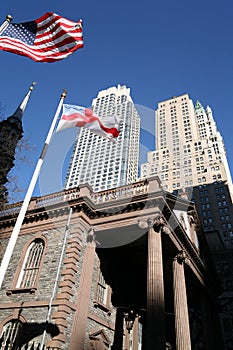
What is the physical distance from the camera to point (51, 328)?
504 inches

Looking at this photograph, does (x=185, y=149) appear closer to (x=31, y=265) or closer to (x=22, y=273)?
(x=31, y=265)

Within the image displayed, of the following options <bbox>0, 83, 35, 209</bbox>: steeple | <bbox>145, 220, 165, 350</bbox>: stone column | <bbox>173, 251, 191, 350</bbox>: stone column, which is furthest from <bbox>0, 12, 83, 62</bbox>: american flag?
<bbox>173, 251, 191, 350</bbox>: stone column

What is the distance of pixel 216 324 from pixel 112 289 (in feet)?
44.0

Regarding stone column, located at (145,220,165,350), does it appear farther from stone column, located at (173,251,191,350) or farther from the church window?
the church window

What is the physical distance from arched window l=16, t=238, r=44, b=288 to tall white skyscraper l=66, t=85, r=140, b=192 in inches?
3041

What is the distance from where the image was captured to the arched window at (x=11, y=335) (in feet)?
44.4

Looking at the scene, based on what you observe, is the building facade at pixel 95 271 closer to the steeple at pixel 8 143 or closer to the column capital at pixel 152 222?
the column capital at pixel 152 222

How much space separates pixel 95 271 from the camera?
16.4m

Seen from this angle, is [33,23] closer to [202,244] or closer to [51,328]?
[51,328]

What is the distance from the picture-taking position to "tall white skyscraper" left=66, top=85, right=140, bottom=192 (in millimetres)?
97812

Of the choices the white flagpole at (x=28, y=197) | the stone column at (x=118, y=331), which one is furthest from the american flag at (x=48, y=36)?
the stone column at (x=118, y=331)

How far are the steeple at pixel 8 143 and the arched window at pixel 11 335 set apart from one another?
21.9 ft

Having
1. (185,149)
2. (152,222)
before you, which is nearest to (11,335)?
(152,222)

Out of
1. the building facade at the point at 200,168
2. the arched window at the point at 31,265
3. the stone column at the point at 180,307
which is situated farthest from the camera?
the building facade at the point at 200,168
